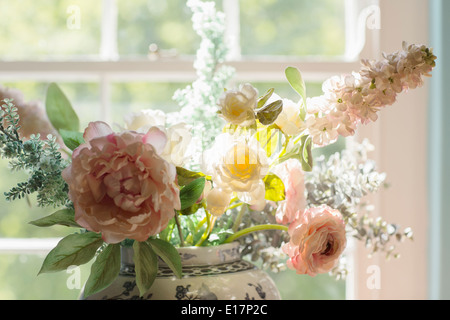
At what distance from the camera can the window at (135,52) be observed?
1.30 meters

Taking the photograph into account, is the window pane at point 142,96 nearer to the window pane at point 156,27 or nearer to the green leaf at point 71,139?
the window pane at point 156,27

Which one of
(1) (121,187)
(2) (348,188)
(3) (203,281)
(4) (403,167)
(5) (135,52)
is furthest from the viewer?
(5) (135,52)

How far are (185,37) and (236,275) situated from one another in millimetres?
775

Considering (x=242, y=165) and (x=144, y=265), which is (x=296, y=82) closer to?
(x=242, y=165)

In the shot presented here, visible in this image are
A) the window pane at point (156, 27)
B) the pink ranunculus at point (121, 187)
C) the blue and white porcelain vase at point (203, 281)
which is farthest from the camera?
the window pane at point (156, 27)

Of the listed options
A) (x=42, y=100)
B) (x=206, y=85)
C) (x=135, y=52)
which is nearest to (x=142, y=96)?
(x=135, y=52)

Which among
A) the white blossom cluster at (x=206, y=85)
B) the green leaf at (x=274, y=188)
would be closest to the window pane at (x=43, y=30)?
the white blossom cluster at (x=206, y=85)

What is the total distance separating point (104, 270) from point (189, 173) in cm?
15

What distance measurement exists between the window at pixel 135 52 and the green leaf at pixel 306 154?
611mm

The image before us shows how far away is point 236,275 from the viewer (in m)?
0.71

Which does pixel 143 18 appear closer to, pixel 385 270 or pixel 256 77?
pixel 256 77

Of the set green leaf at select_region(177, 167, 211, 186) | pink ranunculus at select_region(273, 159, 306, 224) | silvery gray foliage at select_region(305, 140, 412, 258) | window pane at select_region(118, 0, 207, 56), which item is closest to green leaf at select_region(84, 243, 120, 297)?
green leaf at select_region(177, 167, 211, 186)

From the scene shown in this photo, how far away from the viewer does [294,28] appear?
4.47 feet
